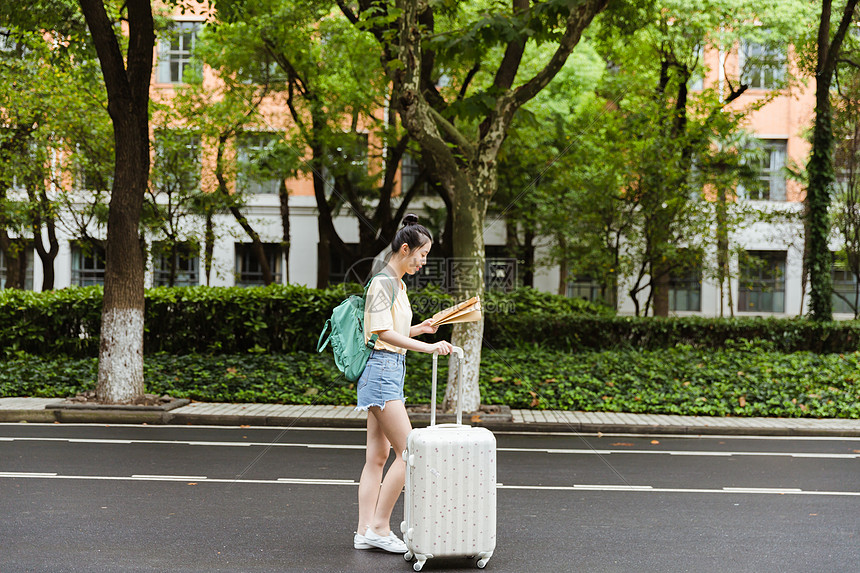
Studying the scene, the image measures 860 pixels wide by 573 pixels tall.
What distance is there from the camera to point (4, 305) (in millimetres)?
14742

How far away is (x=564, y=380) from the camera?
43.5 ft

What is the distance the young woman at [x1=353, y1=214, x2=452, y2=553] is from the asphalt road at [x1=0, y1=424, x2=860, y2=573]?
0.49m

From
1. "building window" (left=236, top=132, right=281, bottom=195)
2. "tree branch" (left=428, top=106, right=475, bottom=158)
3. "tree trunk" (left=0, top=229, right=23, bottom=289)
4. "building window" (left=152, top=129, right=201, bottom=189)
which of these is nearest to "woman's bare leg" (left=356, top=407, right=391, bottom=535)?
"tree branch" (left=428, top=106, right=475, bottom=158)

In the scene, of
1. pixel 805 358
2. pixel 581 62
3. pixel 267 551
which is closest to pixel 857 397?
pixel 805 358

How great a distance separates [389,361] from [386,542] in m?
1.14

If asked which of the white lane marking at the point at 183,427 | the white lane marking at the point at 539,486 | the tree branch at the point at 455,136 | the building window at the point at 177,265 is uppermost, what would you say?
the tree branch at the point at 455,136

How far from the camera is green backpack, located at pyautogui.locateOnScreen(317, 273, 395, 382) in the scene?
4766mm

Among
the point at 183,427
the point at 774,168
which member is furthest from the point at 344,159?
the point at 774,168

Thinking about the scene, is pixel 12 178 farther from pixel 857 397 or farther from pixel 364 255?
pixel 857 397

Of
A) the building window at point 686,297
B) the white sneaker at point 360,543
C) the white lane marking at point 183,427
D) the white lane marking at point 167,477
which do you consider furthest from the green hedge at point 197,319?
the building window at point 686,297

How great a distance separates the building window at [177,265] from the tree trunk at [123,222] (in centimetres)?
1042

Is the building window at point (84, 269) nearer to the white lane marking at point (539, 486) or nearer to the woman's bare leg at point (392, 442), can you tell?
the white lane marking at point (539, 486)

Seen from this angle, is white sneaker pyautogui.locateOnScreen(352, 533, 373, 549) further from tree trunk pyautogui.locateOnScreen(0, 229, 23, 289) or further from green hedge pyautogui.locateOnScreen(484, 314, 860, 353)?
tree trunk pyautogui.locateOnScreen(0, 229, 23, 289)

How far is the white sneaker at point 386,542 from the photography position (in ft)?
16.3
